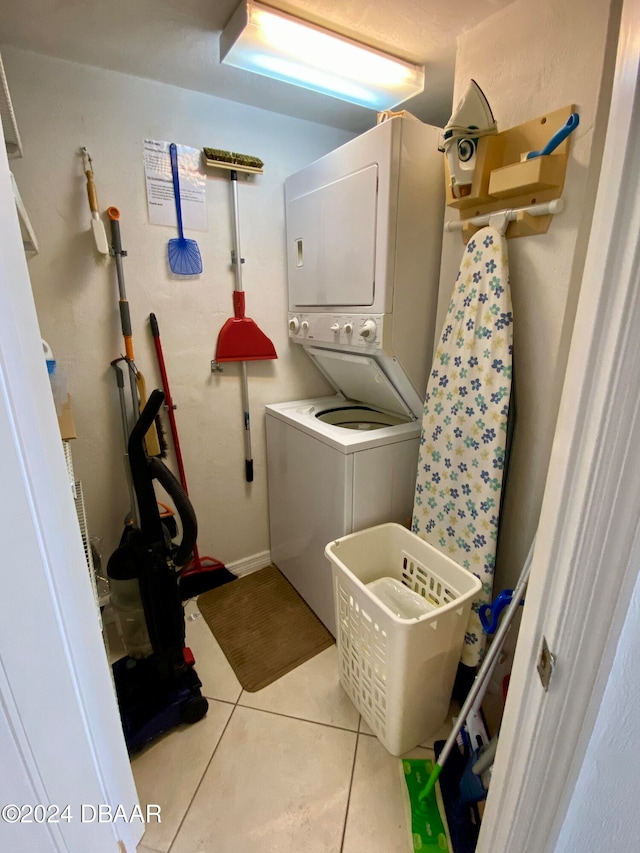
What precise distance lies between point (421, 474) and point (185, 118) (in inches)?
70.6

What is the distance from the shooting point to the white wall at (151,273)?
4.83ft

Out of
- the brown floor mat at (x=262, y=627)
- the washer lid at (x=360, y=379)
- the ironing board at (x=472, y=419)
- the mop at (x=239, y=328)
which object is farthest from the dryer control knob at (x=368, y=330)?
the brown floor mat at (x=262, y=627)

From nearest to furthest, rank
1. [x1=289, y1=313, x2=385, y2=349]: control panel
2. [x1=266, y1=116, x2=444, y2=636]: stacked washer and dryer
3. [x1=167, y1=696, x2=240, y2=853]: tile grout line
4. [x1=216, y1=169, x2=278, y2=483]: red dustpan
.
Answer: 1. [x1=167, y1=696, x2=240, y2=853]: tile grout line
2. [x1=266, y1=116, x2=444, y2=636]: stacked washer and dryer
3. [x1=289, y1=313, x2=385, y2=349]: control panel
4. [x1=216, y1=169, x2=278, y2=483]: red dustpan

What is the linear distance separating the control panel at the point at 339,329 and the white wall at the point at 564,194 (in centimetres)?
43

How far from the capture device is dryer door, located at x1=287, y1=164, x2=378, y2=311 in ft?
4.78

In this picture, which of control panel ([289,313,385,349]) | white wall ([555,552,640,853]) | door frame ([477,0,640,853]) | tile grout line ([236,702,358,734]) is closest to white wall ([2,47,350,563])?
control panel ([289,313,385,349])

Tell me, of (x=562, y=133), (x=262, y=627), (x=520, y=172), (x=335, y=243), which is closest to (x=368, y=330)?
(x=335, y=243)

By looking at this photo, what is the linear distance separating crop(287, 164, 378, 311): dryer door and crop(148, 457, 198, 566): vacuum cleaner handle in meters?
0.98

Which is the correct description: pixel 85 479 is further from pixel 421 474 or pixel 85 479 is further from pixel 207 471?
pixel 421 474

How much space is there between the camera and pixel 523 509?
4.31ft

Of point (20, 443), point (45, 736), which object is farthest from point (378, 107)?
point (45, 736)

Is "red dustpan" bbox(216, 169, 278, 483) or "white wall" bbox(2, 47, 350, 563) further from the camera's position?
"red dustpan" bbox(216, 169, 278, 483)

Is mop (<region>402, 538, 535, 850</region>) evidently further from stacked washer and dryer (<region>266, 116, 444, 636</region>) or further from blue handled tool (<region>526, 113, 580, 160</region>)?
blue handled tool (<region>526, 113, 580, 160</region>)

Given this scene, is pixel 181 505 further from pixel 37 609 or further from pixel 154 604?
pixel 37 609
